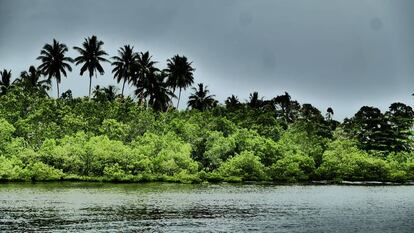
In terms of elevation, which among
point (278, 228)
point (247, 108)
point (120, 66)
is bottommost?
point (278, 228)

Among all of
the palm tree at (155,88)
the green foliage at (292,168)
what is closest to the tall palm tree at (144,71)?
the palm tree at (155,88)

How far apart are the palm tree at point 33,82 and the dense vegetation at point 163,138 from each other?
32 centimetres

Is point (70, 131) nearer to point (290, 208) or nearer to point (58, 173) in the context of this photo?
point (58, 173)

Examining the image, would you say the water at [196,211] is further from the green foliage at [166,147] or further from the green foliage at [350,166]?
the green foliage at [350,166]

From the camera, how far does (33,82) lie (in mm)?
115875

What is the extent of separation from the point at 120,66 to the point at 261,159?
3775 centimetres

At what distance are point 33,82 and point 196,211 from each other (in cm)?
7792

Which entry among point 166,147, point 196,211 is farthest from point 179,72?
point 196,211

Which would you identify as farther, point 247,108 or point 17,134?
point 247,108

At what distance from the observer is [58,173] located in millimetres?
83000

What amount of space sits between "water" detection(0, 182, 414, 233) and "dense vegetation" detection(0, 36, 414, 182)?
17.2 meters

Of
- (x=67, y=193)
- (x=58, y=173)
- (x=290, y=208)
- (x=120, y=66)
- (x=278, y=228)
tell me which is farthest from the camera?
(x=120, y=66)

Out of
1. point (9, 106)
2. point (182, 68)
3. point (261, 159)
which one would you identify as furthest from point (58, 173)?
point (182, 68)

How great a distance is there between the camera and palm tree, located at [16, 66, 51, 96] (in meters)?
102
